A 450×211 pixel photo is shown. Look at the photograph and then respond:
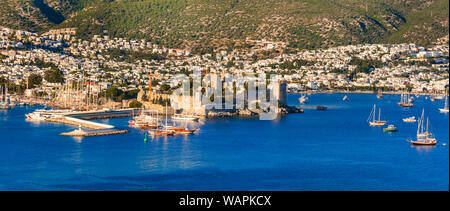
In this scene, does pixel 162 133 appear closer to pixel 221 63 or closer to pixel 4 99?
pixel 4 99

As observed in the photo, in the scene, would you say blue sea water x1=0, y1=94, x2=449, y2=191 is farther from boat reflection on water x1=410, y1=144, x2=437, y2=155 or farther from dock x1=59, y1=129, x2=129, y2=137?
dock x1=59, y1=129, x2=129, y2=137

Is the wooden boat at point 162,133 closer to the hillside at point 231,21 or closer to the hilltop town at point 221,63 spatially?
the hilltop town at point 221,63

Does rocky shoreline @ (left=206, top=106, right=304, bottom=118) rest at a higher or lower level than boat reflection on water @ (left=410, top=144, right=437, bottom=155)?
higher

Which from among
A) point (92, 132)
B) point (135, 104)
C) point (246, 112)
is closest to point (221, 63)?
point (135, 104)

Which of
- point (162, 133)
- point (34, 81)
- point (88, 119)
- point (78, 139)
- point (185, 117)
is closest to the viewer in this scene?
point (78, 139)

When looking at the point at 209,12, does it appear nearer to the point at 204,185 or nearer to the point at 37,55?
the point at 37,55

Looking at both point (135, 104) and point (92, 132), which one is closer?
point (92, 132)

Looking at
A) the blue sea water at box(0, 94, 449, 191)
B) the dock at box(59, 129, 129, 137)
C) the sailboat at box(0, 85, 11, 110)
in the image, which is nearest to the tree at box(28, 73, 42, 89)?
the sailboat at box(0, 85, 11, 110)
